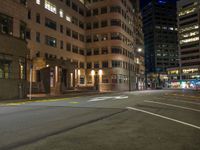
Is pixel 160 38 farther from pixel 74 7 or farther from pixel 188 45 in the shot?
pixel 74 7

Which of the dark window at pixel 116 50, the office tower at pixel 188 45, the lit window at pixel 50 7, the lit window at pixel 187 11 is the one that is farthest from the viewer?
the lit window at pixel 187 11

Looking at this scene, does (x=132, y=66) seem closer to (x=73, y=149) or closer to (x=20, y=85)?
(x=20, y=85)

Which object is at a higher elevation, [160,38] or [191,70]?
[160,38]

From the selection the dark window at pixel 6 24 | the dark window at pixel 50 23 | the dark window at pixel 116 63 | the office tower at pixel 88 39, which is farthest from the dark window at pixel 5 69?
the dark window at pixel 116 63

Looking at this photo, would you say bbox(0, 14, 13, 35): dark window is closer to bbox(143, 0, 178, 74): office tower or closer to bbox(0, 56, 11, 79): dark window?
bbox(0, 56, 11, 79): dark window

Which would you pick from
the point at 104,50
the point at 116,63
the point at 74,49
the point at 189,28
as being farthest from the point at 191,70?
the point at 74,49

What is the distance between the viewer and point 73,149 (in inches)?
241

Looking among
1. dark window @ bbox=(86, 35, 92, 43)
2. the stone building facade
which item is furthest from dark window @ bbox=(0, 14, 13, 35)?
dark window @ bbox=(86, 35, 92, 43)

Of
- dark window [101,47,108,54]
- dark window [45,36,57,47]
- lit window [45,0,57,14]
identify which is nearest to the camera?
dark window [45,36,57,47]

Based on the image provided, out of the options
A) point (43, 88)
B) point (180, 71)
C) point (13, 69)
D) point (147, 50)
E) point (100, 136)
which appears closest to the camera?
point (100, 136)

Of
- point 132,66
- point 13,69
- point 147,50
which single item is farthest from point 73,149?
point 147,50

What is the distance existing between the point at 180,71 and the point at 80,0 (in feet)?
286

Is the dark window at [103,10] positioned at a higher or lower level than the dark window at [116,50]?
higher

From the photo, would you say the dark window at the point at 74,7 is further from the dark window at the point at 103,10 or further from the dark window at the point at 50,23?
the dark window at the point at 50,23
